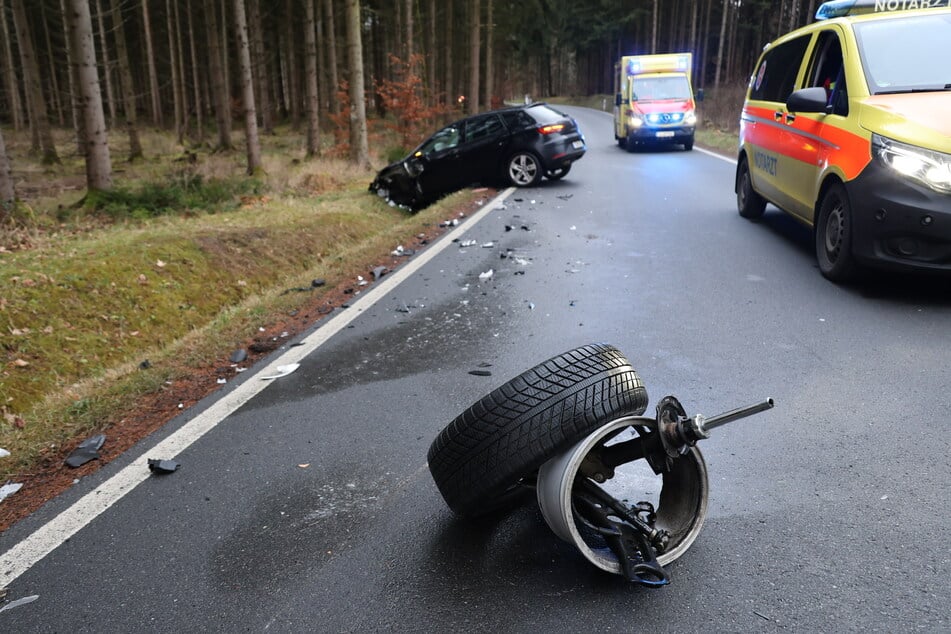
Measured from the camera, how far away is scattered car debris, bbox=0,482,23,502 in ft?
12.0

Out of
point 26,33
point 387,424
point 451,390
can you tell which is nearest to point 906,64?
point 451,390

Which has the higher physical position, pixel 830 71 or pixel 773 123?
pixel 830 71

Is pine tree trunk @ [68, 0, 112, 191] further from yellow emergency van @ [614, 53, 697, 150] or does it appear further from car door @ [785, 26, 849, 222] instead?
yellow emergency van @ [614, 53, 697, 150]

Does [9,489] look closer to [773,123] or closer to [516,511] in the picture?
[516,511]

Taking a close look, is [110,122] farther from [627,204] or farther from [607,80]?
[607,80]

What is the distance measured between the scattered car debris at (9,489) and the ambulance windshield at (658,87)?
19.9 meters

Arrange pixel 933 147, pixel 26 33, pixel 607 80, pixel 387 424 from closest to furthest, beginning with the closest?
pixel 387 424 < pixel 933 147 < pixel 26 33 < pixel 607 80

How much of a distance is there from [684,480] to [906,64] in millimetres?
5305

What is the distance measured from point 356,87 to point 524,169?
6.20 m

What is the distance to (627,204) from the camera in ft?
37.9

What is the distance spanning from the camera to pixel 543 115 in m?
14.2

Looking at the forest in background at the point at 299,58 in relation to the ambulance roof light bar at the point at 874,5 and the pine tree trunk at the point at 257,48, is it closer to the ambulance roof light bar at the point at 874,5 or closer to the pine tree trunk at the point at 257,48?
the pine tree trunk at the point at 257,48

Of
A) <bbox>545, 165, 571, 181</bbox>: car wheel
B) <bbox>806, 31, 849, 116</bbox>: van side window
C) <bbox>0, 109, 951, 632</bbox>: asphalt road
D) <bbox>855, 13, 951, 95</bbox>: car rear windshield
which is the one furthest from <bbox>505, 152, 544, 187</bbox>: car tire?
<bbox>0, 109, 951, 632</bbox>: asphalt road

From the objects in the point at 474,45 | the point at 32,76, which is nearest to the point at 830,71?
the point at 32,76
